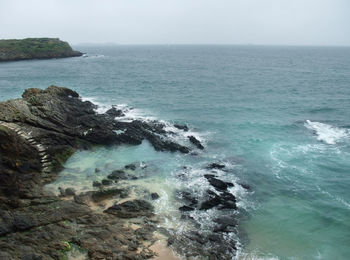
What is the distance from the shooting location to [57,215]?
2025cm

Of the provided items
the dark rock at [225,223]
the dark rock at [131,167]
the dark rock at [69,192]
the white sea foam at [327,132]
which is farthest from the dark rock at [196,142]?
the white sea foam at [327,132]

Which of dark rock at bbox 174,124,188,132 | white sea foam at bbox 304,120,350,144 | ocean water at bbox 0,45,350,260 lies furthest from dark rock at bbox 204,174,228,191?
white sea foam at bbox 304,120,350,144

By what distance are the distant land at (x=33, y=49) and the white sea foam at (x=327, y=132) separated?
148m

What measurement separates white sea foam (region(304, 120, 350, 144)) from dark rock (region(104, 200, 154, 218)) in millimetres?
30288

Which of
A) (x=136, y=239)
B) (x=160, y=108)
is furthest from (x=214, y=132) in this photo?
(x=136, y=239)

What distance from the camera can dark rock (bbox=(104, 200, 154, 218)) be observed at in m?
22.0

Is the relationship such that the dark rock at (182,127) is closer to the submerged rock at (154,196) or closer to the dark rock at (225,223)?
the submerged rock at (154,196)

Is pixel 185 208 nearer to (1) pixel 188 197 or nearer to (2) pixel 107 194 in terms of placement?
(1) pixel 188 197

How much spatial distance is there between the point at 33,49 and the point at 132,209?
15688 centimetres

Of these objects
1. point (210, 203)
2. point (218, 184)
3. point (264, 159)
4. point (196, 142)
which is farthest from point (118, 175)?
point (264, 159)

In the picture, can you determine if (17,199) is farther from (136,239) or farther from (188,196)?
(188,196)

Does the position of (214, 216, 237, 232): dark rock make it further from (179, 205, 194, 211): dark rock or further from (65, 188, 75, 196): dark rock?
(65, 188, 75, 196): dark rock

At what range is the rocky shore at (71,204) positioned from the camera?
58.0ft

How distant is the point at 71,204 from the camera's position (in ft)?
72.1
